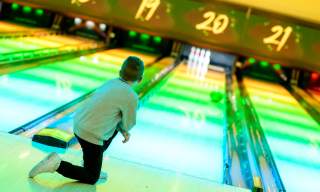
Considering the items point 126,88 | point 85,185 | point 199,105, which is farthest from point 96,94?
point 199,105

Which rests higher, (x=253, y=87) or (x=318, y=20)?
(x=318, y=20)

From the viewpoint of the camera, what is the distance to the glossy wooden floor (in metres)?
3.09

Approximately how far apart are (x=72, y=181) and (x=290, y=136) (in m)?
3.87

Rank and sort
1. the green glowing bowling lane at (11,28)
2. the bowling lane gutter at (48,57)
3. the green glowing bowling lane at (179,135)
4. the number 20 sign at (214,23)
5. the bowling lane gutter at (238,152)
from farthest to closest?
the number 20 sign at (214,23)
the green glowing bowling lane at (11,28)
the bowling lane gutter at (48,57)
the green glowing bowling lane at (179,135)
the bowling lane gutter at (238,152)

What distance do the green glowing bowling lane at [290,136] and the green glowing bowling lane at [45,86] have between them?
2.37 meters

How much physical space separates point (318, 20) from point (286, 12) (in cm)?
64

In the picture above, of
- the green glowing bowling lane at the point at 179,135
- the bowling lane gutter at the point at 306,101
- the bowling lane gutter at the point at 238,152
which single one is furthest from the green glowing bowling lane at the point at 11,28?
the bowling lane gutter at the point at 306,101

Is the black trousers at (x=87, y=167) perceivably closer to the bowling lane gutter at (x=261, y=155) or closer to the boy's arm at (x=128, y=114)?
the boy's arm at (x=128, y=114)

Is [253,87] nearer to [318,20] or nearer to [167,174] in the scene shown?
[318,20]

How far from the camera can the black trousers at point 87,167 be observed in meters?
3.16

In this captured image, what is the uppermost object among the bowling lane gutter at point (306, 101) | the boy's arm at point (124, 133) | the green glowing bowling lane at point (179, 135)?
the boy's arm at point (124, 133)

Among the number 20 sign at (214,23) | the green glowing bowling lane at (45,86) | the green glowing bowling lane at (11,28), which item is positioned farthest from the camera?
the number 20 sign at (214,23)

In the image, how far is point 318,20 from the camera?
32.0 ft

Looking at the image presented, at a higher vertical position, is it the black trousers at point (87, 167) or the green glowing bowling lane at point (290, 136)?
the black trousers at point (87, 167)
